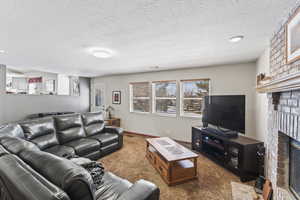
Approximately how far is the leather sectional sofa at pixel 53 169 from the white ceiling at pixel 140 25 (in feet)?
4.55

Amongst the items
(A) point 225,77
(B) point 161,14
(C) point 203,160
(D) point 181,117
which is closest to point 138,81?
(D) point 181,117

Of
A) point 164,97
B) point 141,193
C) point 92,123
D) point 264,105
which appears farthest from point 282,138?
point 92,123

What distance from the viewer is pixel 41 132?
2.50m

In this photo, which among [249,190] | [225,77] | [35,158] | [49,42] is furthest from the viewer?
[225,77]

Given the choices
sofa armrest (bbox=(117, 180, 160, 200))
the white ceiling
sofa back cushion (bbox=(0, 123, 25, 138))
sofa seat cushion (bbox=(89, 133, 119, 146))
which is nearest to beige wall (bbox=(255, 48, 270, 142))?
the white ceiling

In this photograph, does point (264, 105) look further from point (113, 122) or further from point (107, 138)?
point (113, 122)

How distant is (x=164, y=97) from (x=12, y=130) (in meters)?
3.65

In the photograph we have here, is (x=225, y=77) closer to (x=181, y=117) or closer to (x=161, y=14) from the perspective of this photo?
(x=181, y=117)

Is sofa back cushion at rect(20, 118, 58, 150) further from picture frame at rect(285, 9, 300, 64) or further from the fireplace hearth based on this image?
picture frame at rect(285, 9, 300, 64)

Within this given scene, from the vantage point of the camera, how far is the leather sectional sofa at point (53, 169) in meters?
0.82

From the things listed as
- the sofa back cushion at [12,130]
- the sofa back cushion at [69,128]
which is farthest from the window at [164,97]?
the sofa back cushion at [12,130]

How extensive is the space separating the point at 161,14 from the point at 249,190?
270 cm

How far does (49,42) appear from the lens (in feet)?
7.11

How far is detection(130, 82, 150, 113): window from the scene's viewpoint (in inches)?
189
